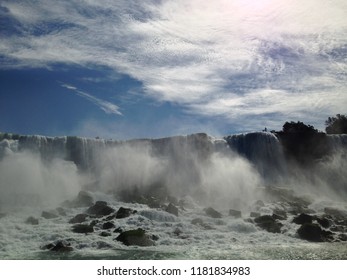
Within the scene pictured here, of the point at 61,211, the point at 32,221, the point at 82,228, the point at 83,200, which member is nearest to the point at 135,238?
the point at 82,228

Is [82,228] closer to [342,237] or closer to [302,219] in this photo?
[302,219]

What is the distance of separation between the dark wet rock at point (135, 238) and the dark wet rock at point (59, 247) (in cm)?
271

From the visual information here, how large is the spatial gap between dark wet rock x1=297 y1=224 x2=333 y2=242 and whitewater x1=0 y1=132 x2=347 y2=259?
0.12 meters

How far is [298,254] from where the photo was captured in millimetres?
20141

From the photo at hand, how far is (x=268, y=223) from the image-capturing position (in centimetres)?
2675

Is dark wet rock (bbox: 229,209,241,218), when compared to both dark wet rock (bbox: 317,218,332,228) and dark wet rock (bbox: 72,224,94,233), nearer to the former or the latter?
dark wet rock (bbox: 317,218,332,228)

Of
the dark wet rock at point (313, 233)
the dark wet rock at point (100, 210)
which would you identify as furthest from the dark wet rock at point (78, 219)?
the dark wet rock at point (313, 233)

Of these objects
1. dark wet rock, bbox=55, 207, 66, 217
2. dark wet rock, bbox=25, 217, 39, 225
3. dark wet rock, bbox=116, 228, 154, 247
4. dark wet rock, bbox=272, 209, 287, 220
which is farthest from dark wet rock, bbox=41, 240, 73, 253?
dark wet rock, bbox=272, 209, 287, 220

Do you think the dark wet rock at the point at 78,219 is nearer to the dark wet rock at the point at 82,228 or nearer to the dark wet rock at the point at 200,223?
the dark wet rock at the point at 82,228

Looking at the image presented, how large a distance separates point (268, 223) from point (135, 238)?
30.2 feet
